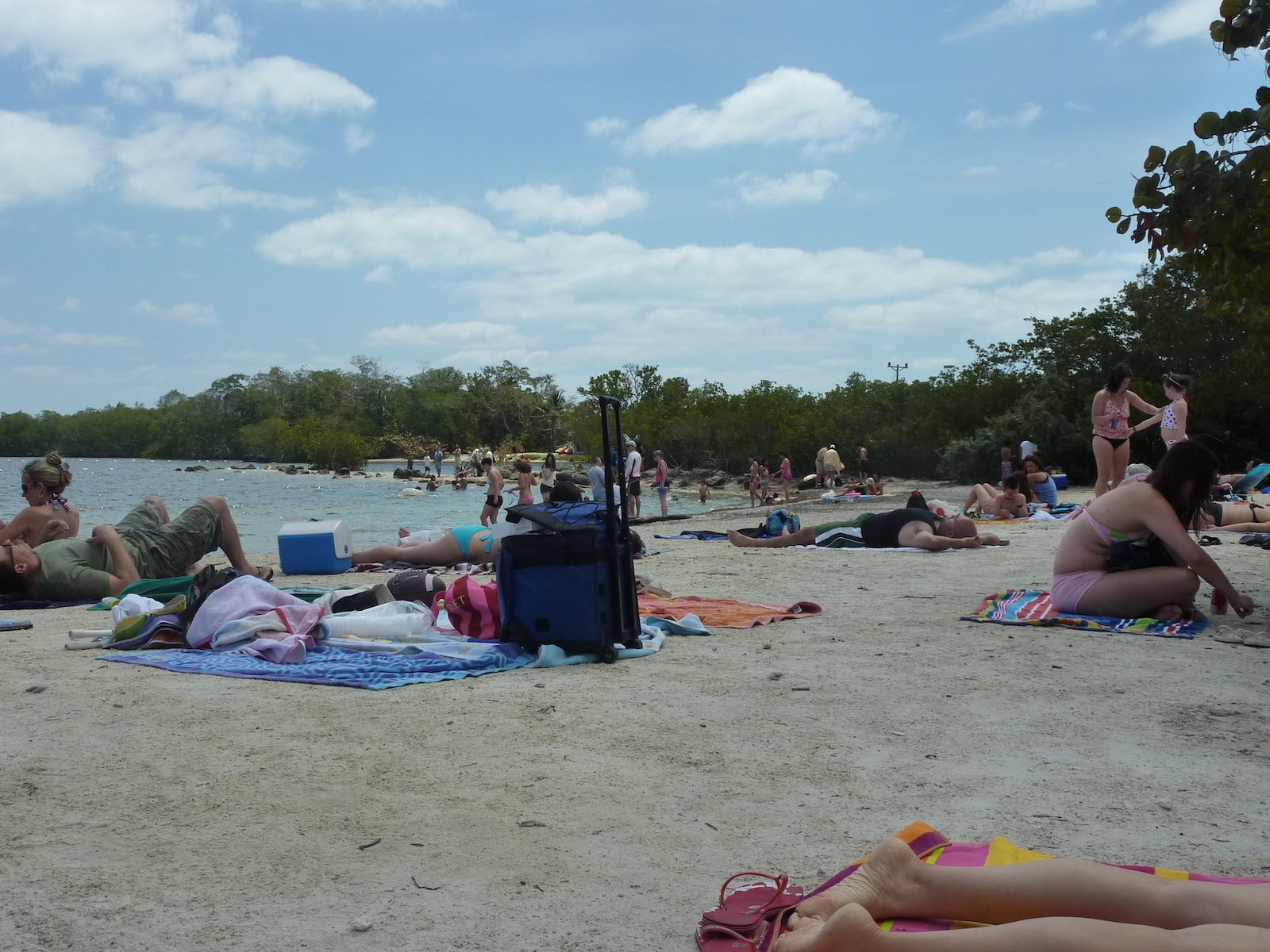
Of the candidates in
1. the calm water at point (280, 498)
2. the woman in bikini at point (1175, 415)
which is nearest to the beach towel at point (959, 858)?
the woman in bikini at point (1175, 415)

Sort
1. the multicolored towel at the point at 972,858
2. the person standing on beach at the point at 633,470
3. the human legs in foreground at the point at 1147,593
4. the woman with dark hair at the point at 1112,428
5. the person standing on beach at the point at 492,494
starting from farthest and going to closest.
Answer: the person standing on beach at the point at 633,470 → the person standing on beach at the point at 492,494 → the woman with dark hair at the point at 1112,428 → the human legs in foreground at the point at 1147,593 → the multicolored towel at the point at 972,858

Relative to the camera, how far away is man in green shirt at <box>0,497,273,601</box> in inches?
295

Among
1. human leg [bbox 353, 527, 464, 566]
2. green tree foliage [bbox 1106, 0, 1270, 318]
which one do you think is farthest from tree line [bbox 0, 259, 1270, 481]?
human leg [bbox 353, 527, 464, 566]

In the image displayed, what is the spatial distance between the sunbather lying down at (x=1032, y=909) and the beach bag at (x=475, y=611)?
3.41 m

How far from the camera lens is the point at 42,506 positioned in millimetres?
8008

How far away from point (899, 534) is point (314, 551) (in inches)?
224

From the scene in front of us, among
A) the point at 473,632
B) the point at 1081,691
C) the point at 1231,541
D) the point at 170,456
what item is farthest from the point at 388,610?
the point at 170,456

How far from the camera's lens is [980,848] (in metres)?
2.42

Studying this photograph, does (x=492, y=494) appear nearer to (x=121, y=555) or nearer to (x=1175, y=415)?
(x=121, y=555)

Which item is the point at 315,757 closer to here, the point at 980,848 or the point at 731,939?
the point at 731,939

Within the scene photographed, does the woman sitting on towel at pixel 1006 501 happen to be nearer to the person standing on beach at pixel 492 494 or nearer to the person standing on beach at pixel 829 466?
the person standing on beach at pixel 492 494

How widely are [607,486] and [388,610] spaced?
→ 5.63 ft

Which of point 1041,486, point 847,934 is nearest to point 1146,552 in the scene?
point 847,934

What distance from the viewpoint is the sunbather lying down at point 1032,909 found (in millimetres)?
1749
